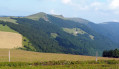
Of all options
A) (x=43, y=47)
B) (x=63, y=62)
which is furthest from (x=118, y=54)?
(x=43, y=47)

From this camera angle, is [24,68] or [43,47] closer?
[24,68]

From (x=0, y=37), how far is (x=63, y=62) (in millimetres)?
A: 126083

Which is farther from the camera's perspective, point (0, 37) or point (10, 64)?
point (0, 37)

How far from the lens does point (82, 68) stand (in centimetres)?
1627

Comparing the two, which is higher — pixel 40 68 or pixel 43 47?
pixel 40 68

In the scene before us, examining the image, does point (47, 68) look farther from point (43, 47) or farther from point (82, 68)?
point (43, 47)

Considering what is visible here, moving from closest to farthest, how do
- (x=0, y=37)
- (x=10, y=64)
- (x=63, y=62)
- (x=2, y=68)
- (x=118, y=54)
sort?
(x=2, y=68) < (x=10, y=64) < (x=63, y=62) < (x=118, y=54) < (x=0, y=37)

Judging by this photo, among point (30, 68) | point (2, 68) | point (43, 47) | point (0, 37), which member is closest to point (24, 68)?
point (30, 68)

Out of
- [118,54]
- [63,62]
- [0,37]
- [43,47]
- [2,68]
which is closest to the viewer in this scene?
[2,68]

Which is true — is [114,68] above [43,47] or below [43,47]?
above

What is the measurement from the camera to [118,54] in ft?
169

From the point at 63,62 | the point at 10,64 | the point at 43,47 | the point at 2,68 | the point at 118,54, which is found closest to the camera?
the point at 2,68

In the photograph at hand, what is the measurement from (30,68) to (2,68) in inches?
105

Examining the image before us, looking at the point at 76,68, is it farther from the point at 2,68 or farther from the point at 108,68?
the point at 2,68
